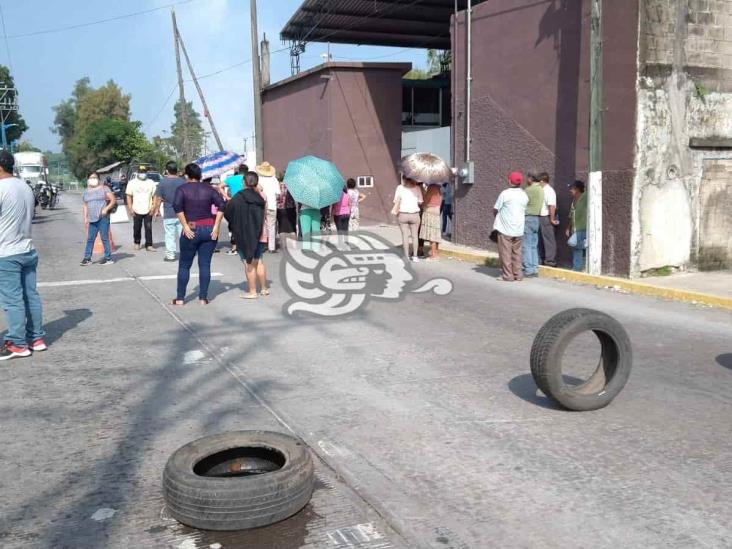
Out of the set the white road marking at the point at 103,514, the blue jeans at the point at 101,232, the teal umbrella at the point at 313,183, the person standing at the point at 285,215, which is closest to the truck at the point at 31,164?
the person standing at the point at 285,215

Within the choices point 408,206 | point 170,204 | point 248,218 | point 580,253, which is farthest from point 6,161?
point 580,253

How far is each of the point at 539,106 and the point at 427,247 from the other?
389cm

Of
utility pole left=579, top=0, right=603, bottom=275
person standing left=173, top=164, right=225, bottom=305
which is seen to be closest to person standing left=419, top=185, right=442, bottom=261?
utility pole left=579, top=0, right=603, bottom=275

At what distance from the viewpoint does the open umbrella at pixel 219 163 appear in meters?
16.2

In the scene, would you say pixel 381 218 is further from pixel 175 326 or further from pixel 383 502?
pixel 383 502

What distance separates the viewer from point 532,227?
36.4 ft

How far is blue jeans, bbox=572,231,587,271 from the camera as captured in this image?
1102 cm

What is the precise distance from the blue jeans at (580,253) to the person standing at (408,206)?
9.21 feet

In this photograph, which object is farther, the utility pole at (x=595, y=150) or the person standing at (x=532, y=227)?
the person standing at (x=532, y=227)

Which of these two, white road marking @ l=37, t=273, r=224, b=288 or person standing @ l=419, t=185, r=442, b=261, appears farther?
person standing @ l=419, t=185, r=442, b=261

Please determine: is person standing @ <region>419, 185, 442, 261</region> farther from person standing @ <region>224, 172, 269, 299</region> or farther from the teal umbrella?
person standing @ <region>224, 172, 269, 299</region>

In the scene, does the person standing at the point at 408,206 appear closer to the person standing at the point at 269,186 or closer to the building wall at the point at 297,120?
the person standing at the point at 269,186

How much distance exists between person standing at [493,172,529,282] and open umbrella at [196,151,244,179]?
7.51m

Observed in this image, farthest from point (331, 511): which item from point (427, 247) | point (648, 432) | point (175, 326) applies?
point (427, 247)
